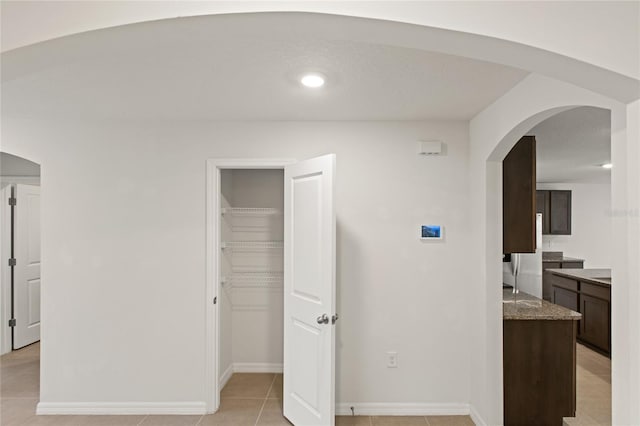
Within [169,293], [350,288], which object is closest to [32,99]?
[169,293]

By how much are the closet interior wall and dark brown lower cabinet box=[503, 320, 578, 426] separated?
85.9 inches

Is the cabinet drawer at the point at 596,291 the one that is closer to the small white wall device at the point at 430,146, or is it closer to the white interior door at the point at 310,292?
the small white wall device at the point at 430,146

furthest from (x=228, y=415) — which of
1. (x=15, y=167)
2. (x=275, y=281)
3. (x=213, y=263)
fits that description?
(x=15, y=167)

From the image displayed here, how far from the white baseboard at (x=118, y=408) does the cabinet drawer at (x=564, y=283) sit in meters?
4.63

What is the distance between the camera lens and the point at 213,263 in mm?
3121

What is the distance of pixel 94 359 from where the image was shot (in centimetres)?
311

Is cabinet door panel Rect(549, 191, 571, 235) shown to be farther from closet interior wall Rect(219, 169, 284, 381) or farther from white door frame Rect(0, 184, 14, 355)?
white door frame Rect(0, 184, 14, 355)

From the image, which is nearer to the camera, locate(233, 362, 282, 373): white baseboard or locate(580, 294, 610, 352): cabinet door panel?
locate(233, 362, 282, 373): white baseboard

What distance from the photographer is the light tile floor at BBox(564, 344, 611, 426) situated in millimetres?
3219

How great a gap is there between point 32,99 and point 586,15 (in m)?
3.17

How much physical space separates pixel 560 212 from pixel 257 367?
631cm

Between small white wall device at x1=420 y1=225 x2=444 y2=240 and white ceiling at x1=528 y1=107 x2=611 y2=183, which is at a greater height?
white ceiling at x1=528 y1=107 x2=611 y2=183

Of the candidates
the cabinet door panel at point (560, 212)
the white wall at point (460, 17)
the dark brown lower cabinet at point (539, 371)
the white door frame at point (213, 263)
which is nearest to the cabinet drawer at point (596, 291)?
the dark brown lower cabinet at point (539, 371)

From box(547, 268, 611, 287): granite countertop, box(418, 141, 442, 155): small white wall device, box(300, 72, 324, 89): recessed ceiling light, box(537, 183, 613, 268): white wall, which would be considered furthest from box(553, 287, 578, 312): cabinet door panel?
box(300, 72, 324, 89): recessed ceiling light
